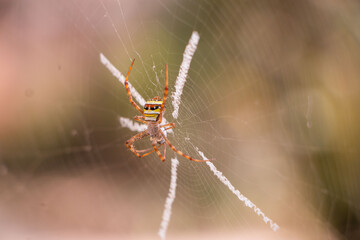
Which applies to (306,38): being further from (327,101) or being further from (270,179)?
(270,179)

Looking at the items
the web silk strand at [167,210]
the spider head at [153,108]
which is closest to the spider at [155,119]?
the spider head at [153,108]

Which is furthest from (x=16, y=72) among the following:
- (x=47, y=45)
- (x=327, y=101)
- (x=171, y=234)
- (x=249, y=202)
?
(x=327, y=101)

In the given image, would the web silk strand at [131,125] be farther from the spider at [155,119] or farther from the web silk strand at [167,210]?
the web silk strand at [167,210]

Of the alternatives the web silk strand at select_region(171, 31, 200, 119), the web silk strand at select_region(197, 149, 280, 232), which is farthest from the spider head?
the web silk strand at select_region(197, 149, 280, 232)

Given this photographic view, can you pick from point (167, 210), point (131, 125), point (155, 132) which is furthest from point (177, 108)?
point (167, 210)

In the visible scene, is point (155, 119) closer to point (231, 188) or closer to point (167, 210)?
point (231, 188)
